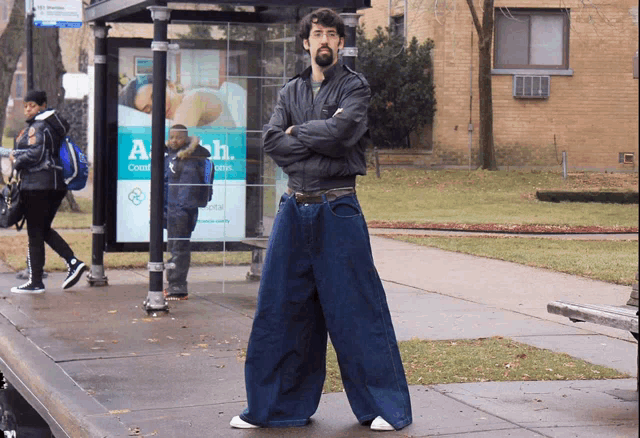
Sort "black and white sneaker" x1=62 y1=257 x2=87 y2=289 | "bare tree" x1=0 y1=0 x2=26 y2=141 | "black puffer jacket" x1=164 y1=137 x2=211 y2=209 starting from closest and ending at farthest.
A: "black puffer jacket" x1=164 y1=137 x2=211 y2=209 < "black and white sneaker" x1=62 y1=257 x2=87 y2=289 < "bare tree" x1=0 y1=0 x2=26 y2=141

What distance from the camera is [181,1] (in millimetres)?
9359

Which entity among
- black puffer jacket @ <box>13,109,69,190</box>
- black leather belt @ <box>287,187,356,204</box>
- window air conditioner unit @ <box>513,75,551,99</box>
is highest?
window air conditioner unit @ <box>513,75,551,99</box>

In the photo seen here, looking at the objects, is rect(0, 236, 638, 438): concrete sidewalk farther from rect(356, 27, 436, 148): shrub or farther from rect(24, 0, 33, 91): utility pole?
rect(356, 27, 436, 148): shrub

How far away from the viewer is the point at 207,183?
10.6m

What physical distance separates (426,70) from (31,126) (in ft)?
68.8

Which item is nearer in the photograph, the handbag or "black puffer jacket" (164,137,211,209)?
"black puffer jacket" (164,137,211,209)

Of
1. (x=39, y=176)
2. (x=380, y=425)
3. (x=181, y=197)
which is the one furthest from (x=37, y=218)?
(x=380, y=425)

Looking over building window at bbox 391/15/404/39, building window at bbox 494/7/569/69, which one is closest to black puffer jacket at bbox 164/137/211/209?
building window at bbox 494/7/569/69

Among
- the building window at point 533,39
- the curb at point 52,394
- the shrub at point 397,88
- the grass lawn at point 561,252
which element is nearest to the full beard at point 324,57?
the curb at point 52,394

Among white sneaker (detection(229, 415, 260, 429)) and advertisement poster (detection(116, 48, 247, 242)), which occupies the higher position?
advertisement poster (detection(116, 48, 247, 242))

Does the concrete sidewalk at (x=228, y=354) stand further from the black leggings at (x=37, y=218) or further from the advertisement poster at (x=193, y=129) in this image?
the advertisement poster at (x=193, y=129)

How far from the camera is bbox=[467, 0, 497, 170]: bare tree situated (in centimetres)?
2752

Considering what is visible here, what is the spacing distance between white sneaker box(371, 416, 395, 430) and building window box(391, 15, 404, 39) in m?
26.9

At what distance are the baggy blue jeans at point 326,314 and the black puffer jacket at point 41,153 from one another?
5.52m
